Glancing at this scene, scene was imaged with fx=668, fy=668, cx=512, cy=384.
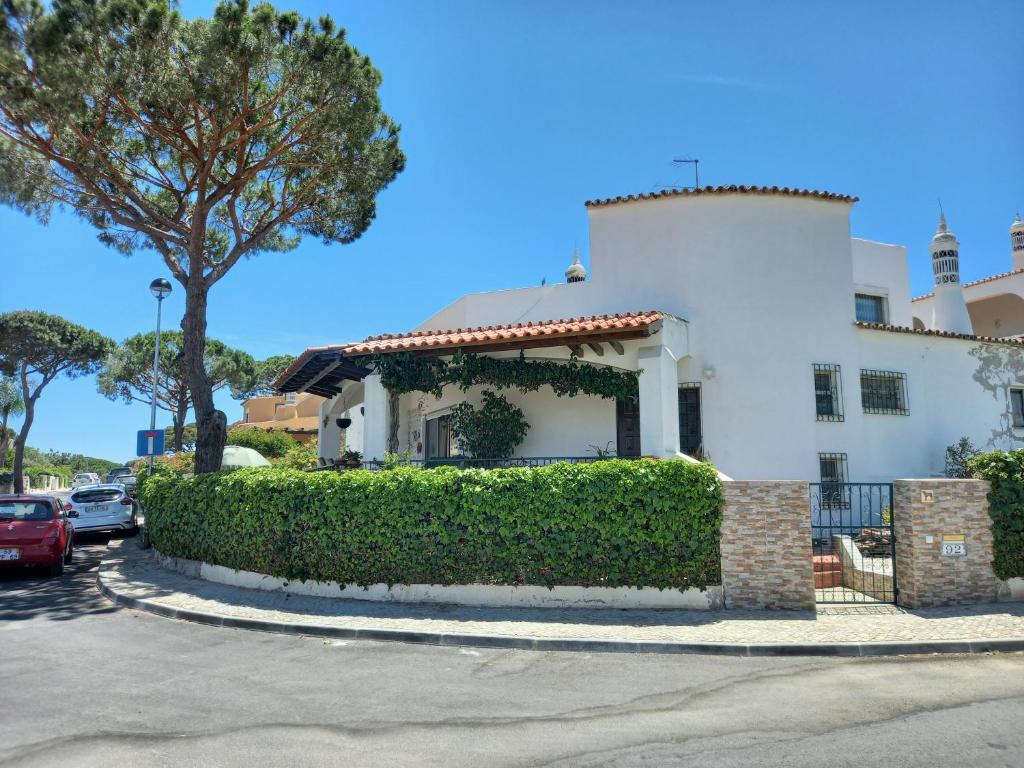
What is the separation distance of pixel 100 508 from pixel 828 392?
17817 mm

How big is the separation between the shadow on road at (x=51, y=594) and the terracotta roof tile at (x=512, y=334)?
5.69 meters

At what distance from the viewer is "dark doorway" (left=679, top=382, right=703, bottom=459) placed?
1312cm

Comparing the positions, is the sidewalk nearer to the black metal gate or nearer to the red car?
the black metal gate

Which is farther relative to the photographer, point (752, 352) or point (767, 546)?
point (752, 352)

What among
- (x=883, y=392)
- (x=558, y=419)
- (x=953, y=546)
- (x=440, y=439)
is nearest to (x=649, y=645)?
(x=953, y=546)

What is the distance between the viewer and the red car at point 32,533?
11.2 metres

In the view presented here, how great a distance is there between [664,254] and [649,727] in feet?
35.0

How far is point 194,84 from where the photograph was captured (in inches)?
475

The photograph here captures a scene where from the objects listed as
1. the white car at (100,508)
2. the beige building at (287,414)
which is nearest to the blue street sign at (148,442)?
the white car at (100,508)

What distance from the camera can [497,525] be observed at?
8.66 metres

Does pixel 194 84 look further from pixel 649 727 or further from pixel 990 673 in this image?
pixel 990 673

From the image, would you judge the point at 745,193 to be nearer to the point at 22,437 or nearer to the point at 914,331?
the point at 914,331

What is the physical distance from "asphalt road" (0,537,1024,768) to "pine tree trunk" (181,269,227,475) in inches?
264

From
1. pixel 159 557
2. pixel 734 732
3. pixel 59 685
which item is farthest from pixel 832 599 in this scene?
pixel 159 557
